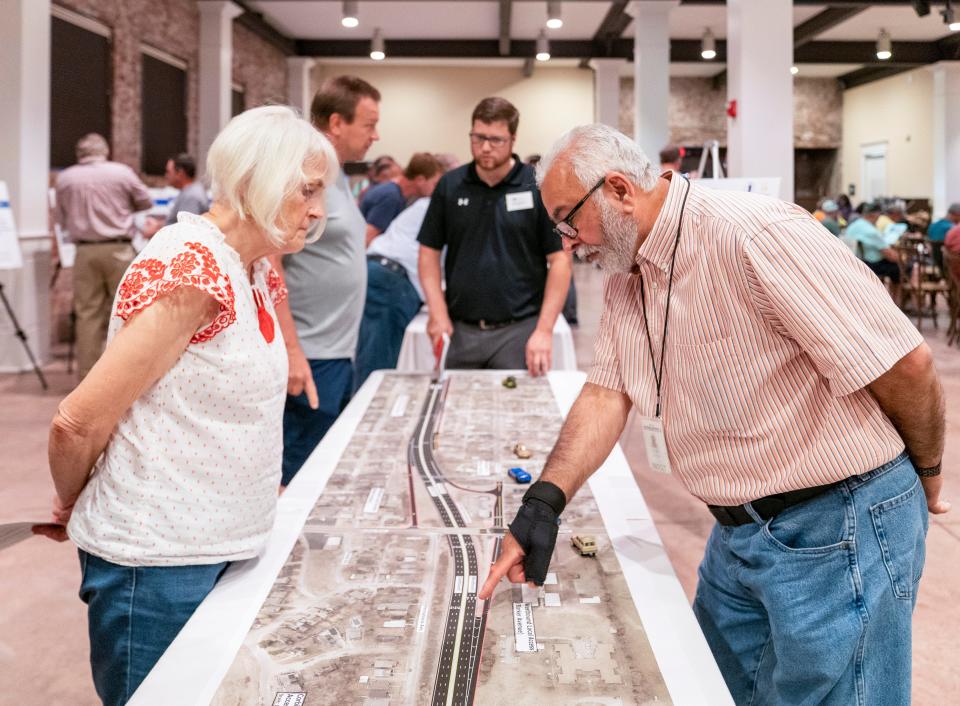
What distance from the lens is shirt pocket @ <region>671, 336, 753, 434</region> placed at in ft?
4.37

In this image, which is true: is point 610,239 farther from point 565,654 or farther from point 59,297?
point 59,297

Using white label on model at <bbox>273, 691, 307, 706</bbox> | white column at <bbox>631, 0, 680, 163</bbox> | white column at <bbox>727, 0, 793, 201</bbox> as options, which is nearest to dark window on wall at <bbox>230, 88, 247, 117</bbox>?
white column at <bbox>631, 0, 680, 163</bbox>

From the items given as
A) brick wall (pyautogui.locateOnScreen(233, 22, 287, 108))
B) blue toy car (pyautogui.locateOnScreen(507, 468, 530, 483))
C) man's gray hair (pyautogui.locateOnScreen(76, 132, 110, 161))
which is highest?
brick wall (pyautogui.locateOnScreen(233, 22, 287, 108))

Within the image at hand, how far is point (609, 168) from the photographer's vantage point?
4.55 feet

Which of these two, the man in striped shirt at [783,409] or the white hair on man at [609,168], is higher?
A: the white hair on man at [609,168]

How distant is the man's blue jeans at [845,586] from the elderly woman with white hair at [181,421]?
82 cm

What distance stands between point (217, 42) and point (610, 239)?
35.4 feet

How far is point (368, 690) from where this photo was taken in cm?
105

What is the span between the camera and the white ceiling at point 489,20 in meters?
12.4

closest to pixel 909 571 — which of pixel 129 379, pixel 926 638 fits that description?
pixel 129 379

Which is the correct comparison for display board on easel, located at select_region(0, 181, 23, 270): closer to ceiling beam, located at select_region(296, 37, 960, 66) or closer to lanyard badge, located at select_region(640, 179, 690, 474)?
lanyard badge, located at select_region(640, 179, 690, 474)

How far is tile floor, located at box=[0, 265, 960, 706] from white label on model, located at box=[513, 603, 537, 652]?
1.37 metres

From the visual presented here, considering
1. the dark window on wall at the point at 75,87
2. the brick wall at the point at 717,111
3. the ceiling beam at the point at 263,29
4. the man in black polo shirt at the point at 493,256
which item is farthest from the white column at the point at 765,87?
the brick wall at the point at 717,111

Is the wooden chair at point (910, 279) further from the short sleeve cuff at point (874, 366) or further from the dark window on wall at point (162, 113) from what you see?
the short sleeve cuff at point (874, 366)
